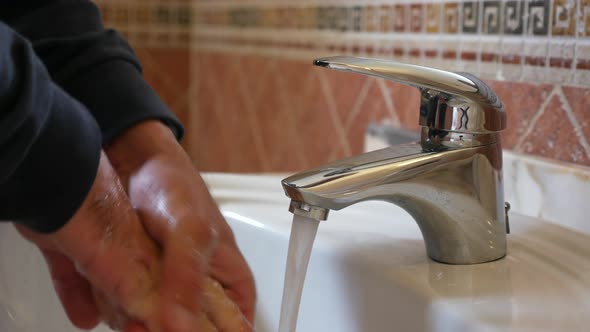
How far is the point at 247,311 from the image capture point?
21.2 inches

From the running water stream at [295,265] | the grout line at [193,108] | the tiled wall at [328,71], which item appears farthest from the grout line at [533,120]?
the grout line at [193,108]

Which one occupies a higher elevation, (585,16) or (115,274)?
(585,16)

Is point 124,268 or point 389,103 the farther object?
point 389,103

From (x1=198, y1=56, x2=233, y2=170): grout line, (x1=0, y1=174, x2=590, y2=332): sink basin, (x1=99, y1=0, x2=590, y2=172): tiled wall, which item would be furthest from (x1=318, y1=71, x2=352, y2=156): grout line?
(x1=198, y1=56, x2=233, y2=170): grout line

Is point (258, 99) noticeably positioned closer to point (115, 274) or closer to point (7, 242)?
point (7, 242)

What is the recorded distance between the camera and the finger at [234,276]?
52 cm

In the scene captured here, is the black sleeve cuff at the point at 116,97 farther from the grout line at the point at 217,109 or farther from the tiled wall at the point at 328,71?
the grout line at the point at 217,109

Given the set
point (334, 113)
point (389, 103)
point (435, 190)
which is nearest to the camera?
point (435, 190)

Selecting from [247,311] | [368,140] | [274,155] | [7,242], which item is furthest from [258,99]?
[247,311]

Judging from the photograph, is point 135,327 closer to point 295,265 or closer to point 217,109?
point 295,265

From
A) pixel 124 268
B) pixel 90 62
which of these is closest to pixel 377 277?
pixel 124 268

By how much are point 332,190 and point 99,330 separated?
279 millimetres

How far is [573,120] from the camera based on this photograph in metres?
0.59

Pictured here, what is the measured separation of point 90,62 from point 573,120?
369 mm
